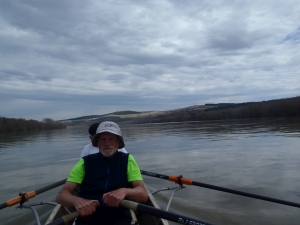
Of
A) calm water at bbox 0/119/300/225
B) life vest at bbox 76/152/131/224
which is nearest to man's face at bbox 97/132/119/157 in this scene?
life vest at bbox 76/152/131/224

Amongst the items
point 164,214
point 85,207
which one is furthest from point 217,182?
point 85,207

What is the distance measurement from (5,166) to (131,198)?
13207mm

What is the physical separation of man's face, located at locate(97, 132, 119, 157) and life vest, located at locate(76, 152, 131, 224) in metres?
0.07

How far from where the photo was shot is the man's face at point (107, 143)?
368 cm

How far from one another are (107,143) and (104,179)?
0.50m

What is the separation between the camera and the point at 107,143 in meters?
3.72

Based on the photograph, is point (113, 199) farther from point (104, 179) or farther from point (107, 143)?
point (107, 143)

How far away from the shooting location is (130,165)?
3752 mm

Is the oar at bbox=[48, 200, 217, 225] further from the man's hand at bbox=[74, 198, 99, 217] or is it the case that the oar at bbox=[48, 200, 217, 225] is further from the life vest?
the life vest

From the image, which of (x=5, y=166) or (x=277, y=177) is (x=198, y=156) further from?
(x=5, y=166)

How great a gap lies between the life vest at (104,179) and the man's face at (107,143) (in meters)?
0.07

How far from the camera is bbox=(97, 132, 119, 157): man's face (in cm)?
368

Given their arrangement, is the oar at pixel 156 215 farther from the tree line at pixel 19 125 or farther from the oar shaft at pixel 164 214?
the tree line at pixel 19 125

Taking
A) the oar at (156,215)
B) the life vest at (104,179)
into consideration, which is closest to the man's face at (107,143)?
the life vest at (104,179)
